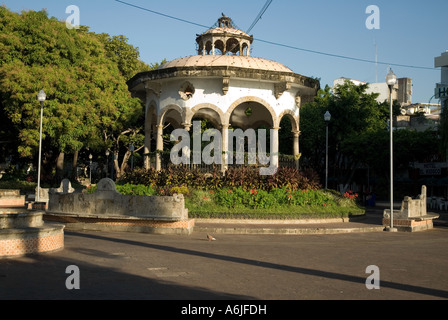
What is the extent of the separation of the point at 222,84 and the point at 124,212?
26.4 feet

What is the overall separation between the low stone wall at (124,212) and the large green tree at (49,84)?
16.2 metres

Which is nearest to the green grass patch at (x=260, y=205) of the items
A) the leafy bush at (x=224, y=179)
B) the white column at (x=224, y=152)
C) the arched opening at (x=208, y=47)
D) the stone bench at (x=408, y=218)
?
the leafy bush at (x=224, y=179)

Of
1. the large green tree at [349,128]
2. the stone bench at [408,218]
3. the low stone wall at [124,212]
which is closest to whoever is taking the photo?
the low stone wall at [124,212]

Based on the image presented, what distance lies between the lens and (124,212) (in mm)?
15594

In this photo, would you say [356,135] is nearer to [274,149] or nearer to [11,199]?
[274,149]

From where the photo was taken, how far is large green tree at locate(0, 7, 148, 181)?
1196 inches

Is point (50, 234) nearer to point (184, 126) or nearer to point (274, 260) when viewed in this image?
point (274, 260)

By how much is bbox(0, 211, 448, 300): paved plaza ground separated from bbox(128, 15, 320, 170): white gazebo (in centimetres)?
849

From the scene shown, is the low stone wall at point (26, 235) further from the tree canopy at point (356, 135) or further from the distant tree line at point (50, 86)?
the tree canopy at point (356, 135)

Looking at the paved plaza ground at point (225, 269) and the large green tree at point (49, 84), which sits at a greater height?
the large green tree at point (49, 84)

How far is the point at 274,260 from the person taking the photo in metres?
10.1

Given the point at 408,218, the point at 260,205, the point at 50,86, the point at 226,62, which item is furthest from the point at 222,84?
the point at 50,86

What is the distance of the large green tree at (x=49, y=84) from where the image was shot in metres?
30.4

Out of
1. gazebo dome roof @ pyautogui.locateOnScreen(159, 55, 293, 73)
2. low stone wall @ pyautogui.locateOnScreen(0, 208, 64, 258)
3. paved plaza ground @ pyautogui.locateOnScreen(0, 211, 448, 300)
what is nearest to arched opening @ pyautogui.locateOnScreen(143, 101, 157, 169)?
gazebo dome roof @ pyautogui.locateOnScreen(159, 55, 293, 73)
